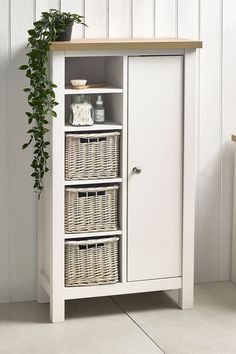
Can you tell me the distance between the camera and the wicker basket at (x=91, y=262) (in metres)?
3.85

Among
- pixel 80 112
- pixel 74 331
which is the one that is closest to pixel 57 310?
pixel 74 331

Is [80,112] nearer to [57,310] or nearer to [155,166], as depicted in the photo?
[155,166]

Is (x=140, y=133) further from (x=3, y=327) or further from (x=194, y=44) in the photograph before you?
(x=3, y=327)

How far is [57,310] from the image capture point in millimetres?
3840

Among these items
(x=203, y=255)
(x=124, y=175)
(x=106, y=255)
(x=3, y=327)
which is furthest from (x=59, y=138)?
(x=203, y=255)

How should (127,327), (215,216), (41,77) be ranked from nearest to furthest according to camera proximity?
(41,77) → (127,327) → (215,216)

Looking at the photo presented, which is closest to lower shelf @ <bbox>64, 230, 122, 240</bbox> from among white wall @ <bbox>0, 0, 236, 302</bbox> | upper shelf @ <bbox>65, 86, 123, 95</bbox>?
white wall @ <bbox>0, 0, 236, 302</bbox>

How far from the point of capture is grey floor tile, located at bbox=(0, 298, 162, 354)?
3.52 metres

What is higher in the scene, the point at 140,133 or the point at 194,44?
the point at 194,44

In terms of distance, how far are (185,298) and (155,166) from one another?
26.3 inches

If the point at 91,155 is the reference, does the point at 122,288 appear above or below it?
below

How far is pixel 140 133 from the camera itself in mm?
3850

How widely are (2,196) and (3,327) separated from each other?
0.65 metres

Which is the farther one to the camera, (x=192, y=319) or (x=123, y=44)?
(x=192, y=319)
